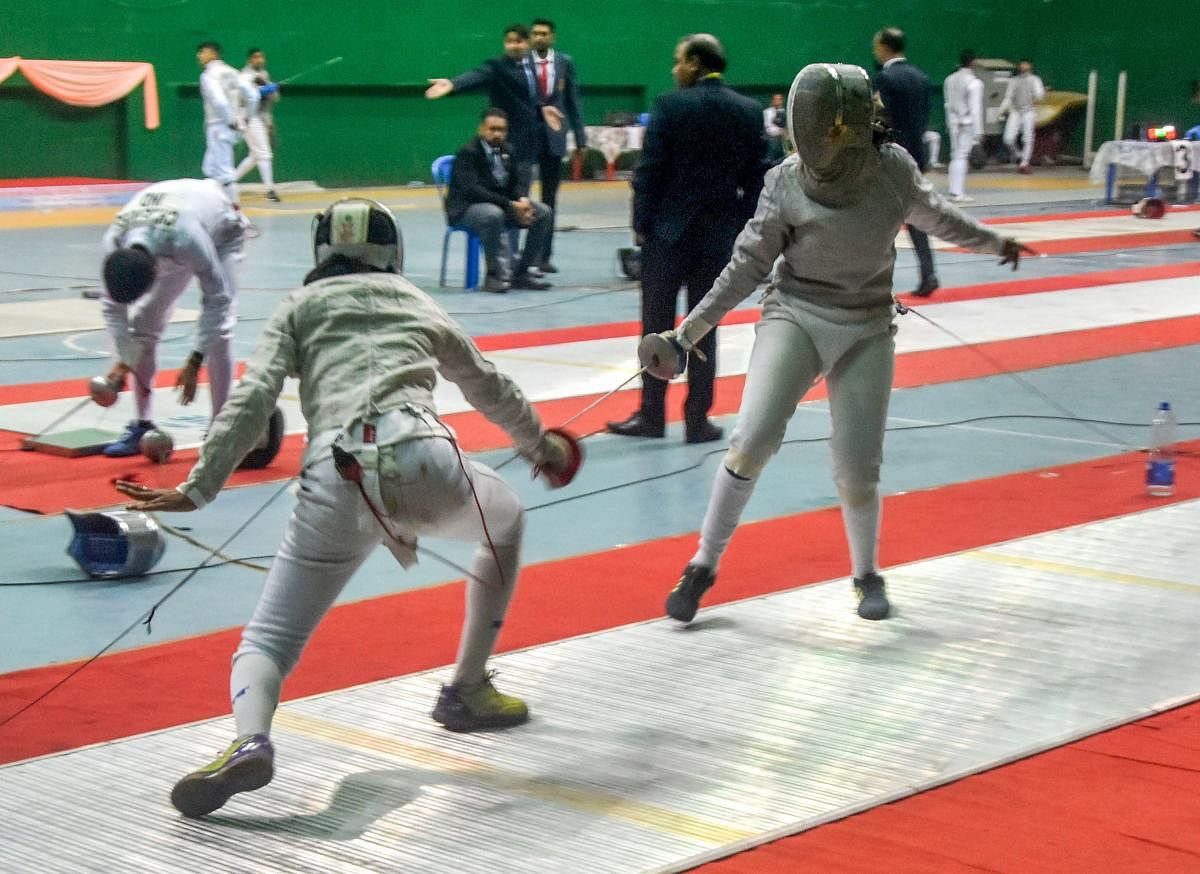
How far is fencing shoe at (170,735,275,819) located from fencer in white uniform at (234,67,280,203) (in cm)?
1837

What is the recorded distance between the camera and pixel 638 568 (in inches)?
220

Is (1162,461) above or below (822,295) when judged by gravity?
below

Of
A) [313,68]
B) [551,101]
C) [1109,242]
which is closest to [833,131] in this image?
[551,101]

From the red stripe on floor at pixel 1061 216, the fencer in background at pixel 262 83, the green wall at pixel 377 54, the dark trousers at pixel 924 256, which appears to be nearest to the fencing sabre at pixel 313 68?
the green wall at pixel 377 54

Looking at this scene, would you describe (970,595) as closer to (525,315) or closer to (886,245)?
(886,245)

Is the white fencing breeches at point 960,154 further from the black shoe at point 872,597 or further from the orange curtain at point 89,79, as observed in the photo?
Answer: the black shoe at point 872,597

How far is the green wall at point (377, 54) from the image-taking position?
72.7 ft

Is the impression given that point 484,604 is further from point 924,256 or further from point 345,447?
point 924,256

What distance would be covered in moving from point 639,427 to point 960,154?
15.1 meters

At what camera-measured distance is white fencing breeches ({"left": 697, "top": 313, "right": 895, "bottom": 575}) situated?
4754 millimetres

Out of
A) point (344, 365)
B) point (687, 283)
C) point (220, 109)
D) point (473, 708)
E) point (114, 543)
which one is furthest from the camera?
point (220, 109)

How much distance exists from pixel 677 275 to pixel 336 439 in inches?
162

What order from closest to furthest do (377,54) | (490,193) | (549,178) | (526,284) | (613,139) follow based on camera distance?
(490,193)
(526,284)
(549,178)
(377,54)
(613,139)

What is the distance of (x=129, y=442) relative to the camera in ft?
23.8
